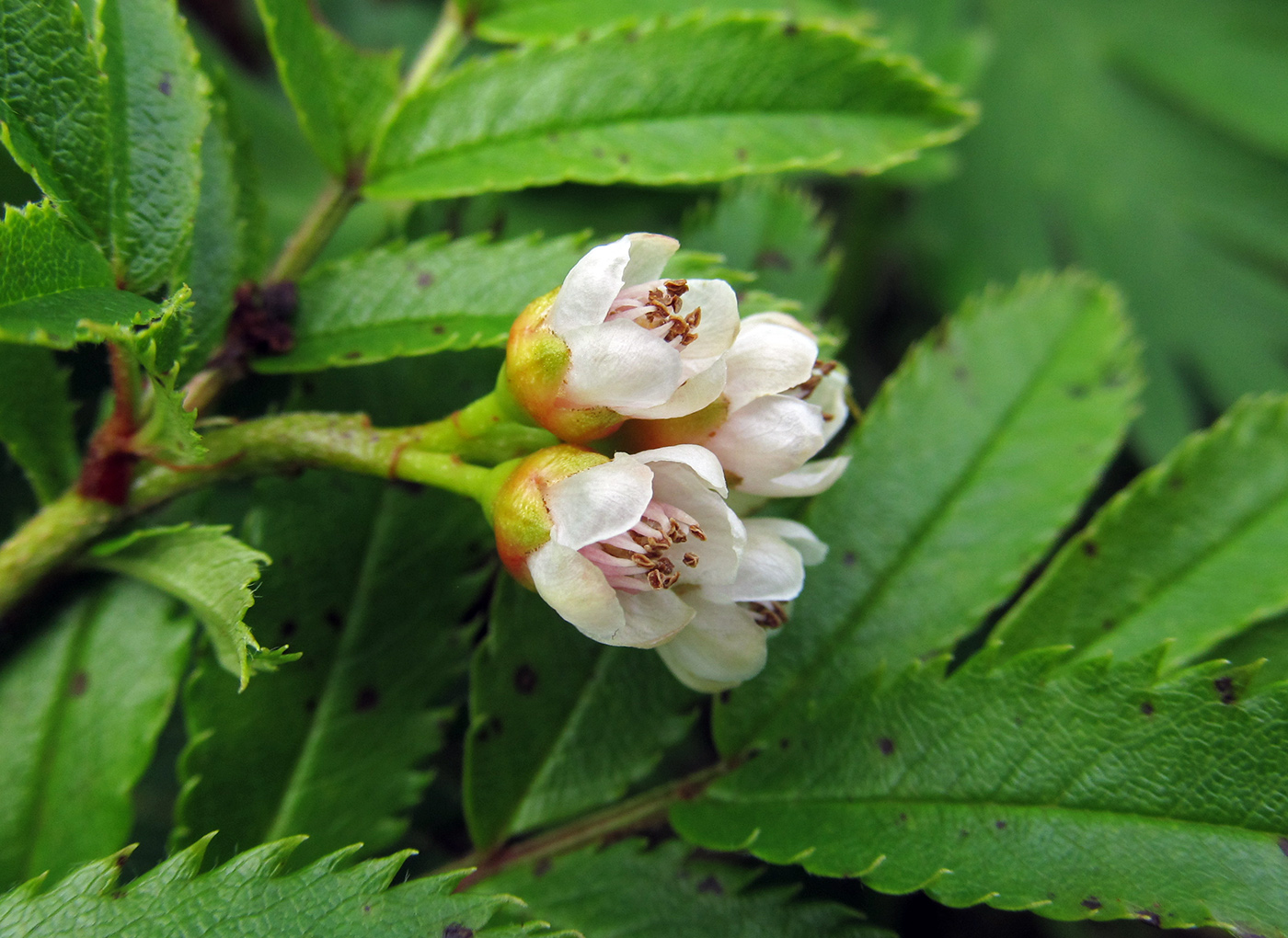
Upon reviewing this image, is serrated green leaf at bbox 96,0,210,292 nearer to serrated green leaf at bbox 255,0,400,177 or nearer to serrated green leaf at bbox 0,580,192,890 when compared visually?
serrated green leaf at bbox 255,0,400,177

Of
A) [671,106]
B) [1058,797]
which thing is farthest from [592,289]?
[1058,797]

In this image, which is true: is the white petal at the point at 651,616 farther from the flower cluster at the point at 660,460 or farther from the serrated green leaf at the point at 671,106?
the serrated green leaf at the point at 671,106

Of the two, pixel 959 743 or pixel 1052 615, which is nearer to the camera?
pixel 959 743

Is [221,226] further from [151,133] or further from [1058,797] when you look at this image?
[1058,797]

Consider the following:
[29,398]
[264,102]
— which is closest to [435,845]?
[29,398]

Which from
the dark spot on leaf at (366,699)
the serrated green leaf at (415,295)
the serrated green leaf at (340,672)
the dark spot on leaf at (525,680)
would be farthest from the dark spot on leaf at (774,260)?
the dark spot on leaf at (366,699)

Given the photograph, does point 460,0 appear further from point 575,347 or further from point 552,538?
point 552,538

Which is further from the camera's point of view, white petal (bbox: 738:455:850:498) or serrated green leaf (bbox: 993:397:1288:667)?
serrated green leaf (bbox: 993:397:1288:667)

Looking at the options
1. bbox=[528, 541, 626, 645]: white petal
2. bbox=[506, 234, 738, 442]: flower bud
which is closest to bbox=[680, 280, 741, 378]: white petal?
bbox=[506, 234, 738, 442]: flower bud
